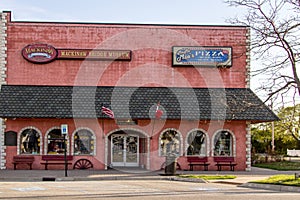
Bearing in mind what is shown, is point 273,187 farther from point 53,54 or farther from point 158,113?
point 53,54

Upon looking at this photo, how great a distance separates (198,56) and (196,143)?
5.09 m

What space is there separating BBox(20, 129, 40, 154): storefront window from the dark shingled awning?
1670 millimetres

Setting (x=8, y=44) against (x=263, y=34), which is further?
(x=8, y=44)

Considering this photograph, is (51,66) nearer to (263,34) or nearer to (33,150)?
(33,150)

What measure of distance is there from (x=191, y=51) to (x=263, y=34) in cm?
1065

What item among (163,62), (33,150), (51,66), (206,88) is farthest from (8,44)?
(206,88)

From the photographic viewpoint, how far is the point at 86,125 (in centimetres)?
3100

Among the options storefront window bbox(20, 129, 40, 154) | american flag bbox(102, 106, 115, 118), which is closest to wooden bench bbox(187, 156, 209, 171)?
american flag bbox(102, 106, 115, 118)

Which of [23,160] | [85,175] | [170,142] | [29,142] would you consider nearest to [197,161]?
[170,142]

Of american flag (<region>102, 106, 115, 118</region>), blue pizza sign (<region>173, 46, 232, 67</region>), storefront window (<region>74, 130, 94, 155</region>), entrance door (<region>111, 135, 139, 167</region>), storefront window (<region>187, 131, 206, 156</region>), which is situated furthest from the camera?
entrance door (<region>111, 135, 139, 167</region>)

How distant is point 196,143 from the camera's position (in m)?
31.8

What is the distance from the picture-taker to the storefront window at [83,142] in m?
31.2

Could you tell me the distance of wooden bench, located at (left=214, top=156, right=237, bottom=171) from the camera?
3128cm

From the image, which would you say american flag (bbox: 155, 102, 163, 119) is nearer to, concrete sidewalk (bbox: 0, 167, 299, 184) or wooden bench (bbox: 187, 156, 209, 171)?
concrete sidewalk (bbox: 0, 167, 299, 184)
